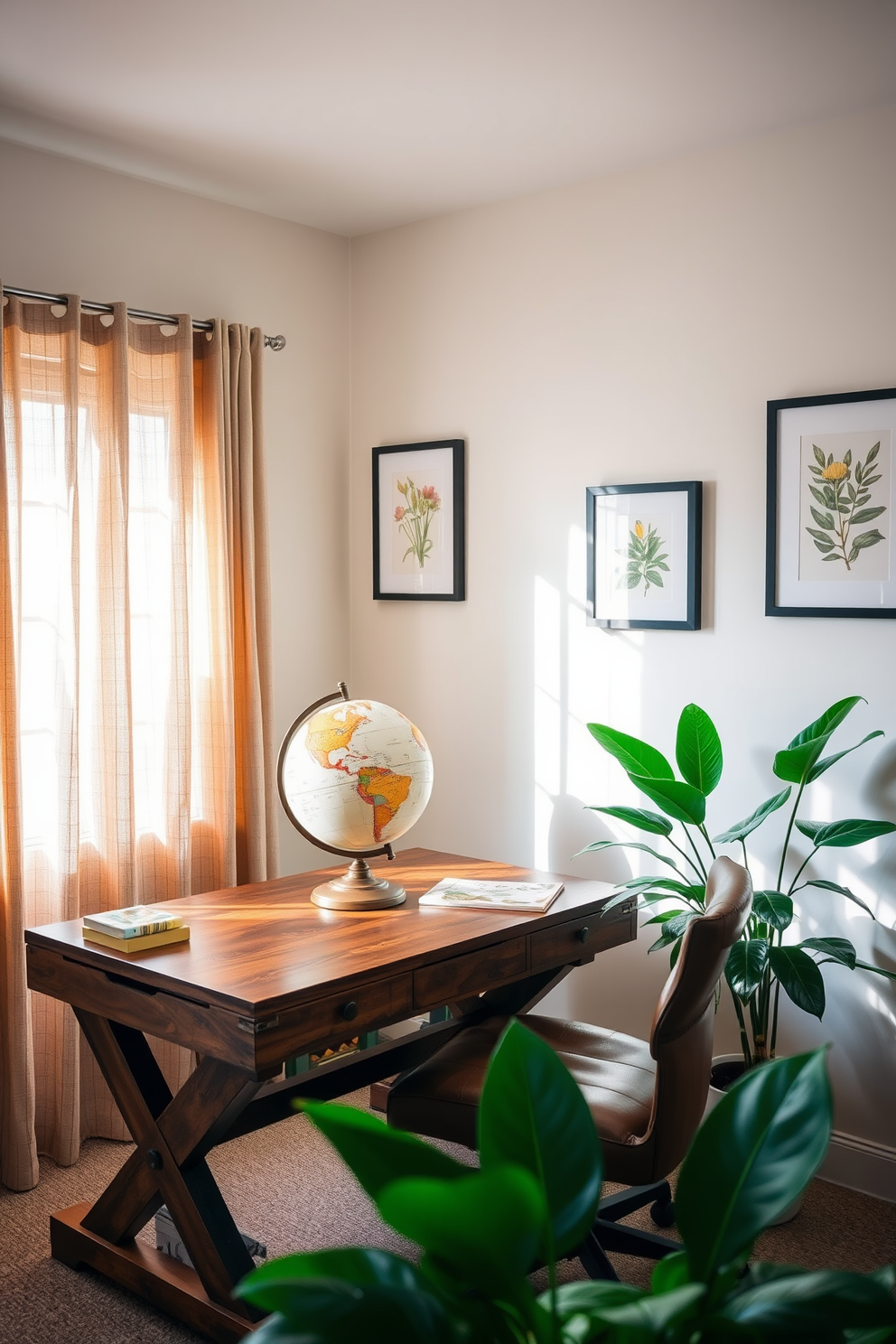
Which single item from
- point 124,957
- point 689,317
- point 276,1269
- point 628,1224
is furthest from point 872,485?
point 276,1269

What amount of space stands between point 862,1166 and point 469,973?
134 cm

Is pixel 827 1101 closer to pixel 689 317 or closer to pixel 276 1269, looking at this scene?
pixel 276 1269

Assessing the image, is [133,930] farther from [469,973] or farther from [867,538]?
[867,538]

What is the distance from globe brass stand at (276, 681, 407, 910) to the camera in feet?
8.50

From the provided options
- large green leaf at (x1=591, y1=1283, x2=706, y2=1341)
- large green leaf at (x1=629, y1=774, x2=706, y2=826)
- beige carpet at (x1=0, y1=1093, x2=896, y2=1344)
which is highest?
large green leaf at (x1=591, y1=1283, x2=706, y2=1341)

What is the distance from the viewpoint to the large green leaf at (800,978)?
8.55ft

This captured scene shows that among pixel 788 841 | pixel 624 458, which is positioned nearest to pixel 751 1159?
pixel 788 841

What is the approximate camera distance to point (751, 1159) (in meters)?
0.72

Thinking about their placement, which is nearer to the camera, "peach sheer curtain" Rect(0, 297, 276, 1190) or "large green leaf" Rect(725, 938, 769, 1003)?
"large green leaf" Rect(725, 938, 769, 1003)

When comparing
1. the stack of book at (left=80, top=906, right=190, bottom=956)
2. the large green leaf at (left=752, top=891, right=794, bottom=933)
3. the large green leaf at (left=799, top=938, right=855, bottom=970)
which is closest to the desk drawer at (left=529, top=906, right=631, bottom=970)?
the large green leaf at (left=752, top=891, right=794, bottom=933)

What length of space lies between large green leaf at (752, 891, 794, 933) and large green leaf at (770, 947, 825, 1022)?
0.22 feet

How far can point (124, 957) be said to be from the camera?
88.3 inches

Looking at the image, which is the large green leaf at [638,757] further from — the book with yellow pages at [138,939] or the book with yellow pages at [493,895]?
the book with yellow pages at [138,939]

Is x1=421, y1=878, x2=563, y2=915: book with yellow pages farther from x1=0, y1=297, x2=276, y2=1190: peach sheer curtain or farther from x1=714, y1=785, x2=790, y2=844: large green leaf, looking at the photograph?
x1=0, y1=297, x2=276, y2=1190: peach sheer curtain
